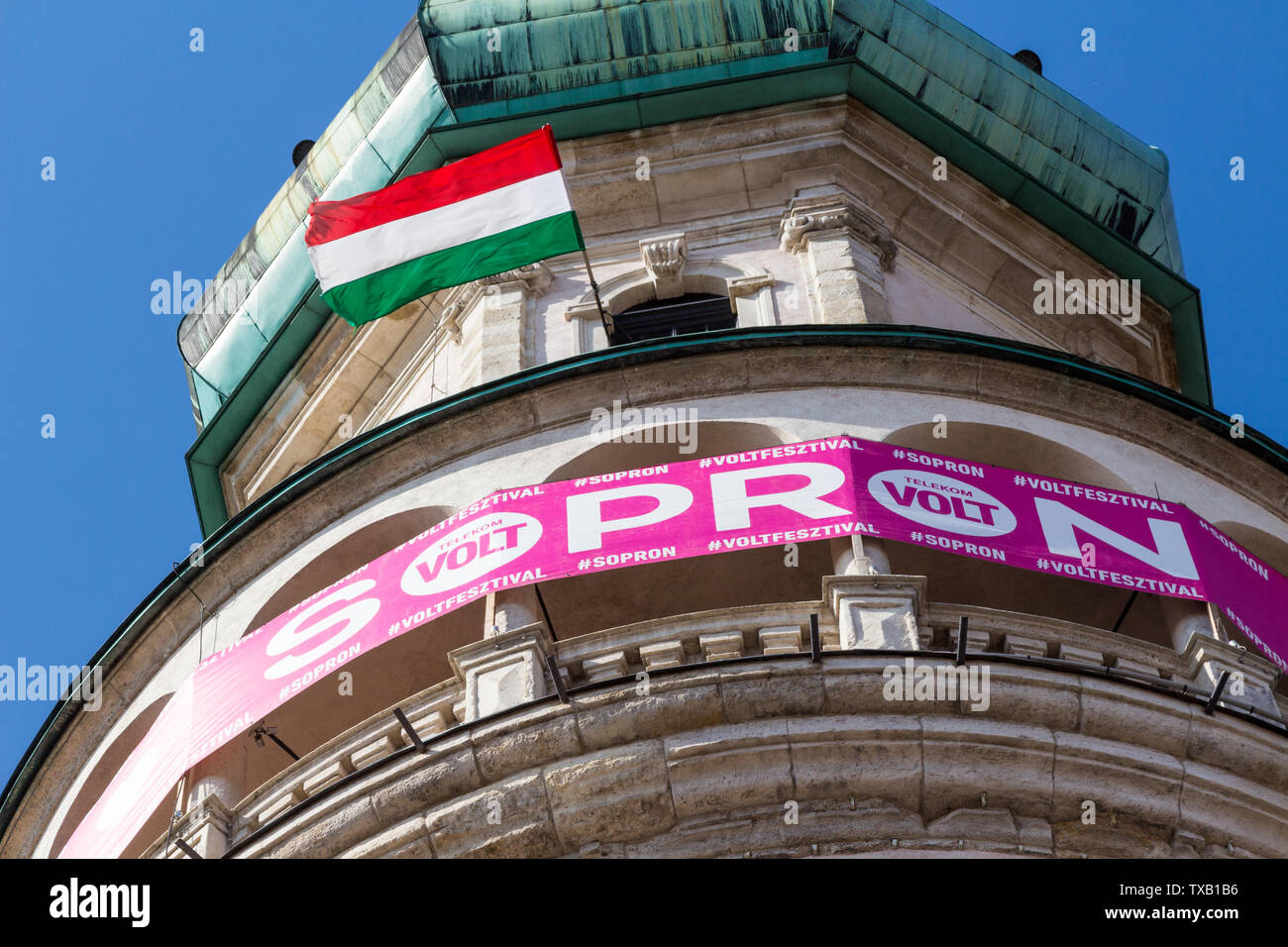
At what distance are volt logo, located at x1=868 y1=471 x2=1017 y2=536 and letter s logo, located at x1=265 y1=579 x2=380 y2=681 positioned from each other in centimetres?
427

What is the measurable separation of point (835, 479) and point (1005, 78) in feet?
39.2

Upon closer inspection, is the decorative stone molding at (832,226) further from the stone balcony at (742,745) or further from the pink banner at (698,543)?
the stone balcony at (742,745)

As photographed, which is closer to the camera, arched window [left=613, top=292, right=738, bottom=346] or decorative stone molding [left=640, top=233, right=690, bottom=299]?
arched window [left=613, top=292, right=738, bottom=346]

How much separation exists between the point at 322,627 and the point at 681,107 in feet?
32.8

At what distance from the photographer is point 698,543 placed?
2112cm

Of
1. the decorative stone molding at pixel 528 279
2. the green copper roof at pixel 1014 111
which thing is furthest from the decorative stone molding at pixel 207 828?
the green copper roof at pixel 1014 111

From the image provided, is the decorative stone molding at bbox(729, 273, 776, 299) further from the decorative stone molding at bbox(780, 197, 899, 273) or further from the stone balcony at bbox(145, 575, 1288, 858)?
the stone balcony at bbox(145, 575, 1288, 858)

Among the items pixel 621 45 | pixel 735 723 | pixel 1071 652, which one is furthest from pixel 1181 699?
pixel 621 45

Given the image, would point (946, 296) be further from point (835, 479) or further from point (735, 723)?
point (735, 723)

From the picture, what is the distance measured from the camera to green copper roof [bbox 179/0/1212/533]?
29828 mm

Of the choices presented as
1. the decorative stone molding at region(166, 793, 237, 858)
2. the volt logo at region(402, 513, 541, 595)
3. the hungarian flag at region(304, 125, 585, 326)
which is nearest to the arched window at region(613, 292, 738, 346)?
the hungarian flag at region(304, 125, 585, 326)
